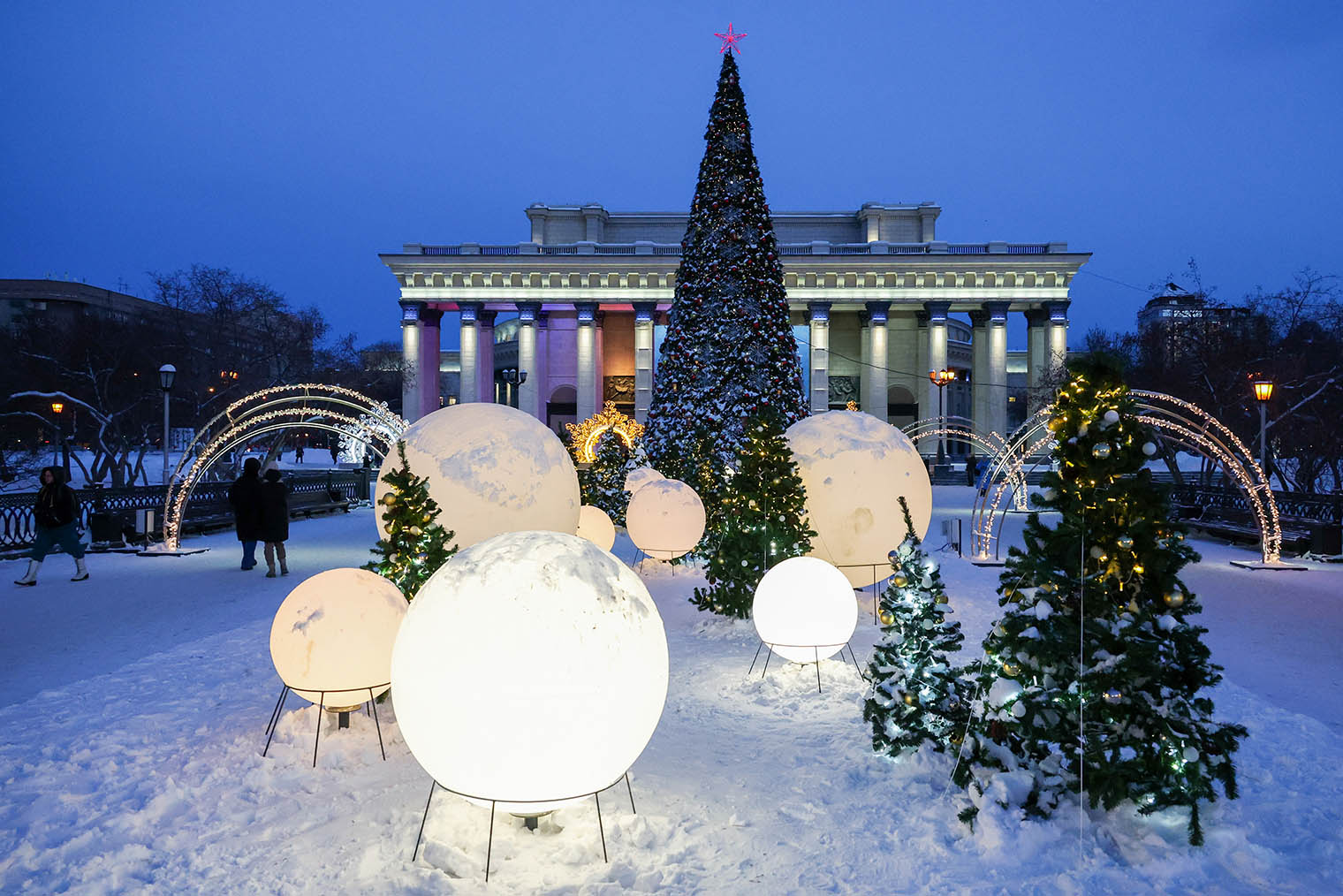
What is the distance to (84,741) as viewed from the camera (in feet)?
17.5

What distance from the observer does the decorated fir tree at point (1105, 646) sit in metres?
3.99

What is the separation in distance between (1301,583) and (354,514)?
2358 centimetres

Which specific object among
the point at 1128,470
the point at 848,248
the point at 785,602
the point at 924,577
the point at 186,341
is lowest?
the point at 785,602

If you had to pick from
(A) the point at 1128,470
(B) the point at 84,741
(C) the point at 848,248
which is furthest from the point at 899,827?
(C) the point at 848,248

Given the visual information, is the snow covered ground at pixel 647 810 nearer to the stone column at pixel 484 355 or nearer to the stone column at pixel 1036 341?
the stone column at pixel 484 355

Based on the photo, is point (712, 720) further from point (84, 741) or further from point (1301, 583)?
point (1301, 583)

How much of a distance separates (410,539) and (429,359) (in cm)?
4977

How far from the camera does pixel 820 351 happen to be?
51875 mm

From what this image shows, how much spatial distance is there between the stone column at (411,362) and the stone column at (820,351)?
2577 centimetres

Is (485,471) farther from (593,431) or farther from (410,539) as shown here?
(593,431)

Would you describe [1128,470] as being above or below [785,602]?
above

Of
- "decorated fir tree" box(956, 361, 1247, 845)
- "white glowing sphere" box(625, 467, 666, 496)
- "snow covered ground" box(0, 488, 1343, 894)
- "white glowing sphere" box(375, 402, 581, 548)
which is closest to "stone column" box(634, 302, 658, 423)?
"white glowing sphere" box(625, 467, 666, 496)

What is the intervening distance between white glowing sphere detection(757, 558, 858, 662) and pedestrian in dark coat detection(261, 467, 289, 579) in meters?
9.17

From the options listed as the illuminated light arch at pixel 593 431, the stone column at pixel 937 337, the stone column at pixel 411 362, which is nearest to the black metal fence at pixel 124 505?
the illuminated light arch at pixel 593 431
